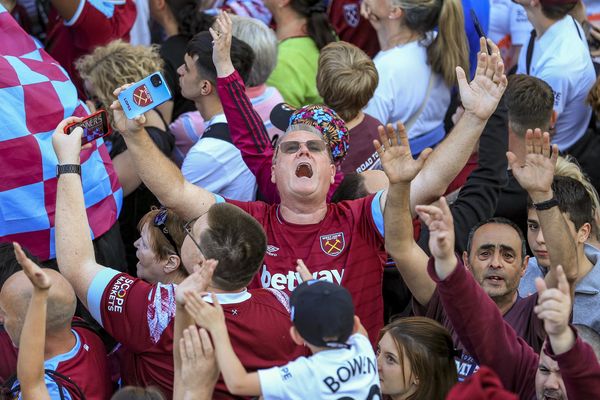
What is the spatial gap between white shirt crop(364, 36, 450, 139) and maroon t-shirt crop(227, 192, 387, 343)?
1537mm

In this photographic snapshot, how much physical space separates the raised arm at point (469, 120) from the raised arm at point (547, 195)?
0.26 m

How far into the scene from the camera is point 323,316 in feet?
Result: 10.8

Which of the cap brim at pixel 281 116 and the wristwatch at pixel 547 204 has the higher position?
the wristwatch at pixel 547 204

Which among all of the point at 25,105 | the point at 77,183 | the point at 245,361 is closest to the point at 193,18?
the point at 25,105

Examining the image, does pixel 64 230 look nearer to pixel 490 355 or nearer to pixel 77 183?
pixel 77 183

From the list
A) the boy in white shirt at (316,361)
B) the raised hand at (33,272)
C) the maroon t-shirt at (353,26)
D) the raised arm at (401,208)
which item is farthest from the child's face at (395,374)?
the maroon t-shirt at (353,26)

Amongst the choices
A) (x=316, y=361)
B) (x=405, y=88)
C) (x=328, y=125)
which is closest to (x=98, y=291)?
(x=316, y=361)

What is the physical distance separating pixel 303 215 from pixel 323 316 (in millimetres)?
1219

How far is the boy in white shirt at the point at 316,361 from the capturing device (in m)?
3.31

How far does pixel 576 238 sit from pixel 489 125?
0.72 m

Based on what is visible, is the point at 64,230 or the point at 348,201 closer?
the point at 64,230

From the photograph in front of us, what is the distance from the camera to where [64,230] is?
4086 millimetres

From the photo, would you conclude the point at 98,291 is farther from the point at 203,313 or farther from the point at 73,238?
the point at 203,313

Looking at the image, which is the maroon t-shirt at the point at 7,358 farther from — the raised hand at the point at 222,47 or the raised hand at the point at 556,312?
the raised hand at the point at 556,312
